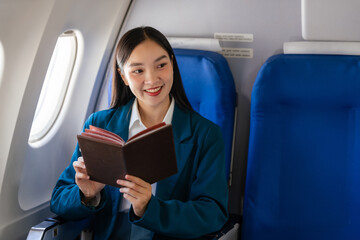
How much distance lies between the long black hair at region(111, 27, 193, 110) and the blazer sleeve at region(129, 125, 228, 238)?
0.23 metres

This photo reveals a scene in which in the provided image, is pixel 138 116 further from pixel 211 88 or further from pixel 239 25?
pixel 239 25

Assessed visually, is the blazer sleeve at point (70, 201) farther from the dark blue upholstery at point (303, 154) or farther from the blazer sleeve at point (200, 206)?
the dark blue upholstery at point (303, 154)

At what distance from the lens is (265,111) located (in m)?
2.28

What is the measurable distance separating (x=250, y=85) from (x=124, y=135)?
3.14 feet

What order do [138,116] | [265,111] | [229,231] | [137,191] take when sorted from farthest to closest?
[265,111]
[229,231]
[138,116]
[137,191]

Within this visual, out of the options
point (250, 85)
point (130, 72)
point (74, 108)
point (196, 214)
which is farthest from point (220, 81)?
point (74, 108)

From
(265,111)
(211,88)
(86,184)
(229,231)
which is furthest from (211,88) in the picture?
(86,184)

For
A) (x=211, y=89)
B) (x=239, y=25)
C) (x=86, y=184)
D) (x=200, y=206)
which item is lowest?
(x=200, y=206)

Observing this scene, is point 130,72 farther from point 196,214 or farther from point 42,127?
point 42,127

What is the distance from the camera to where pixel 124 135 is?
6.57 feet

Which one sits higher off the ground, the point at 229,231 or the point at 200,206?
the point at 200,206

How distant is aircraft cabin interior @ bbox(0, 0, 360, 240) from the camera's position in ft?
6.89

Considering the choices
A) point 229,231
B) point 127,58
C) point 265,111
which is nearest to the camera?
point 127,58

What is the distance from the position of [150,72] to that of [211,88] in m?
0.56
